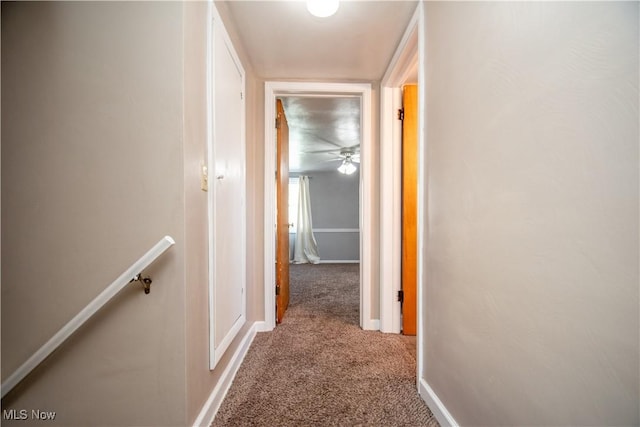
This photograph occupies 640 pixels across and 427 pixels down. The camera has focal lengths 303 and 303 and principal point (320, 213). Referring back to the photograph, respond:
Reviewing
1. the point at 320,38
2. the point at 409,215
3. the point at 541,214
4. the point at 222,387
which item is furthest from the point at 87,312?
the point at 409,215

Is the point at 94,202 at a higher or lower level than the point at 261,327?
higher

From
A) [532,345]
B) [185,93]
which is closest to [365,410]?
[532,345]

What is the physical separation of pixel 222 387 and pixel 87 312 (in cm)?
80

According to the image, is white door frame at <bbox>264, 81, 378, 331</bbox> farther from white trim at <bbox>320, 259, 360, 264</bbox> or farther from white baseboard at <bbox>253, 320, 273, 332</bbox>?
white trim at <bbox>320, 259, 360, 264</bbox>

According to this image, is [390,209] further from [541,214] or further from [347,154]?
[347,154]

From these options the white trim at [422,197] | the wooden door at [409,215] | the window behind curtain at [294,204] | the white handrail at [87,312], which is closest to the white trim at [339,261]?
the window behind curtain at [294,204]

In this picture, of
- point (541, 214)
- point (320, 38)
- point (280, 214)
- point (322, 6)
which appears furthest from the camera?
point (280, 214)

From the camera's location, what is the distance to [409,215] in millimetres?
2453

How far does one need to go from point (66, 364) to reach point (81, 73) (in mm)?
1118

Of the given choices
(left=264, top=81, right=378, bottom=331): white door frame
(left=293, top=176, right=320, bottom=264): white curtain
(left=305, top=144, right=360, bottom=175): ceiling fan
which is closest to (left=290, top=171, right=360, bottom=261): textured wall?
(left=293, top=176, right=320, bottom=264): white curtain

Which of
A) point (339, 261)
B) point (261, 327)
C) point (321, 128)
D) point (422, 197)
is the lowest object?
point (339, 261)

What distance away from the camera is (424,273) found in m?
1.55

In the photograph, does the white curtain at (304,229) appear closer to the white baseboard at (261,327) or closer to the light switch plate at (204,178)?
the white baseboard at (261,327)

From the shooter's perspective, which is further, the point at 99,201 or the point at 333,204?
the point at 333,204
